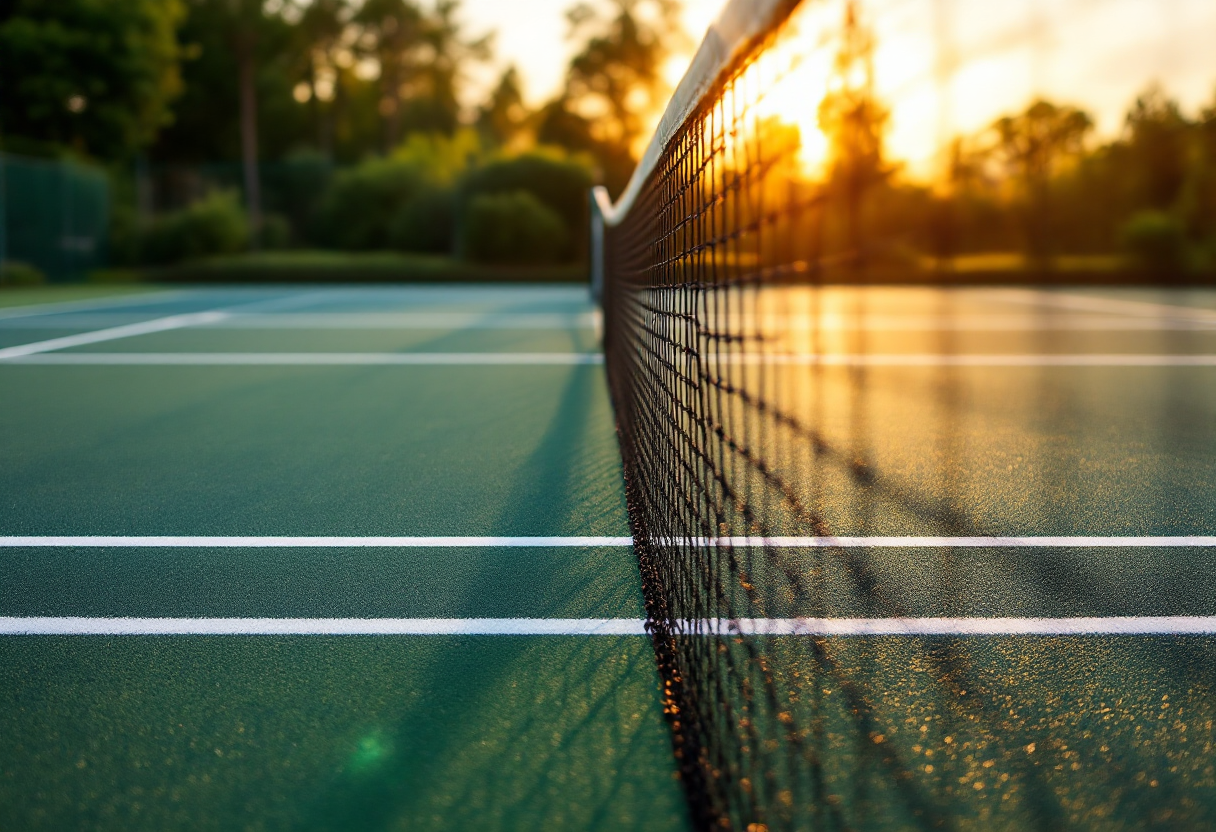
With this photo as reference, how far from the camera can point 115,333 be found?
11.0m

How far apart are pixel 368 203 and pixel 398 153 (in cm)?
411

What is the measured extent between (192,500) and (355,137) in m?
49.5

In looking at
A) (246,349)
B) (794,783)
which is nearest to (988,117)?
(794,783)

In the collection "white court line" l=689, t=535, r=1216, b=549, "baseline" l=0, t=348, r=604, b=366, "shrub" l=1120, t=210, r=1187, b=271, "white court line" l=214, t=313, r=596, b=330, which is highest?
"shrub" l=1120, t=210, r=1187, b=271

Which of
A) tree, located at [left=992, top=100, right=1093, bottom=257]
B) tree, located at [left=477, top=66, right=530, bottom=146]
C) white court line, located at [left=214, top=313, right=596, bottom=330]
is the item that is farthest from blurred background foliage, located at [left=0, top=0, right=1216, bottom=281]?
white court line, located at [left=214, top=313, right=596, bottom=330]

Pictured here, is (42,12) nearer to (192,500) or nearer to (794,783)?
(192,500)

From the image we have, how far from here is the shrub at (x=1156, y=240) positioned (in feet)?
73.7

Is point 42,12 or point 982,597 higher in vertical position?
point 42,12

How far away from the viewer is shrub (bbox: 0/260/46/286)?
19.4 m

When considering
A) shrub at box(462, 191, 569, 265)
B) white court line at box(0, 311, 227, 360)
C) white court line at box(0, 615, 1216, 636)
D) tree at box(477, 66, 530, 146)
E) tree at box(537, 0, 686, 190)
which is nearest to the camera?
white court line at box(0, 615, 1216, 636)

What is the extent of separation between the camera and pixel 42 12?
28.0 m

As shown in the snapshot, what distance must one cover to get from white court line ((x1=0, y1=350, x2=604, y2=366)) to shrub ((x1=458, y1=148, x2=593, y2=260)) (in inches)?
739

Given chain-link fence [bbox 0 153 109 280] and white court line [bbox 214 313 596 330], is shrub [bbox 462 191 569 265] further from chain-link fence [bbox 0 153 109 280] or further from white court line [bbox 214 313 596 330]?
white court line [bbox 214 313 596 330]

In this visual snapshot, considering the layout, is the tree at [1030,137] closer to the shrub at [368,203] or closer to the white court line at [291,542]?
the white court line at [291,542]
